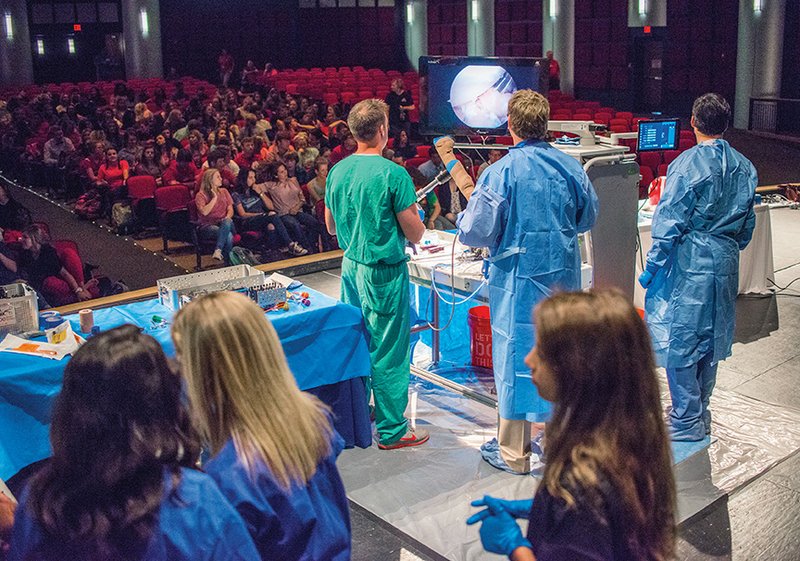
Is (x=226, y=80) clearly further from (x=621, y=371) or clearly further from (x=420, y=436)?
(x=621, y=371)

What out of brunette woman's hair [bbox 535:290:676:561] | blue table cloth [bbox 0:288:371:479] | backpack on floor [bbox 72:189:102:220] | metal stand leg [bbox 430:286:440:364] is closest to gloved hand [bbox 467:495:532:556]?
brunette woman's hair [bbox 535:290:676:561]

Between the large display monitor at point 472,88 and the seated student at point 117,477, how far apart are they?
132 inches

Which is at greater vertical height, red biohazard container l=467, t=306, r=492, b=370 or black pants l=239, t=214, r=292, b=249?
black pants l=239, t=214, r=292, b=249

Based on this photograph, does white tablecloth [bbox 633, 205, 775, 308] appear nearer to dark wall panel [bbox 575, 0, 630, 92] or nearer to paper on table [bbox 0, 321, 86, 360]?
paper on table [bbox 0, 321, 86, 360]

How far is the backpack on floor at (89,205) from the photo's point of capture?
938cm

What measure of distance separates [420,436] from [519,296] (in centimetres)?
91

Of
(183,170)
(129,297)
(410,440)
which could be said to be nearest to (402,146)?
(183,170)

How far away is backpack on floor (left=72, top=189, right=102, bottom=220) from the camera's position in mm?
9375

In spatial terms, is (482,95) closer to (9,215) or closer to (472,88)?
(472,88)

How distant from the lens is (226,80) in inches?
829

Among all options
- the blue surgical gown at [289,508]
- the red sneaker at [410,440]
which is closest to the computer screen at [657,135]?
the red sneaker at [410,440]

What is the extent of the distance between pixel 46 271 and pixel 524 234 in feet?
11.9

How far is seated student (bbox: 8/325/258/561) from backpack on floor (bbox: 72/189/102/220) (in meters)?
8.26

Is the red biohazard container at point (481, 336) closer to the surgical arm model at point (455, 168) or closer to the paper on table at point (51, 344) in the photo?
the surgical arm model at point (455, 168)
